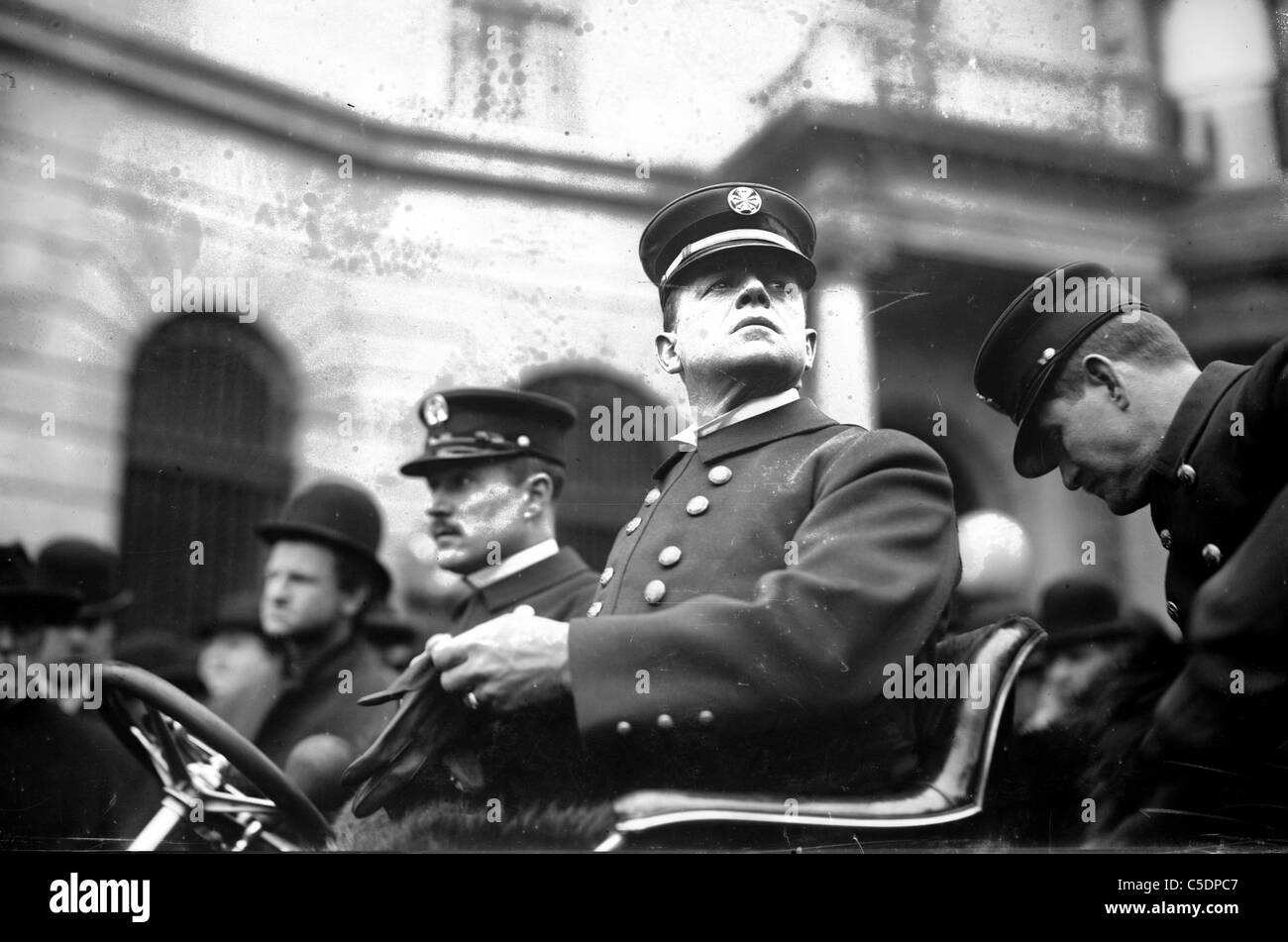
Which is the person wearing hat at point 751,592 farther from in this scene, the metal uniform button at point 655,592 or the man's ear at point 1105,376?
the man's ear at point 1105,376

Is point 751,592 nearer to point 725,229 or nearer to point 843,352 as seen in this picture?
point 843,352

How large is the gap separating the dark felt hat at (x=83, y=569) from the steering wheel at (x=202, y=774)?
22 cm

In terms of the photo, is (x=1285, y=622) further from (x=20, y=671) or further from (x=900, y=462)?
(x=20, y=671)

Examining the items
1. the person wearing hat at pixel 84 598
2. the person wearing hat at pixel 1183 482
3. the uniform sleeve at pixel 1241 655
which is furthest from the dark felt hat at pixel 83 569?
the uniform sleeve at pixel 1241 655

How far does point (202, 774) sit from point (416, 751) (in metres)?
0.64

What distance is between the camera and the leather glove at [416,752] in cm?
364

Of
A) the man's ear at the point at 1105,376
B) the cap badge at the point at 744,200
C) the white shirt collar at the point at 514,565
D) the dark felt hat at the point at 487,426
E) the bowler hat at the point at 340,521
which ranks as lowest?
the white shirt collar at the point at 514,565

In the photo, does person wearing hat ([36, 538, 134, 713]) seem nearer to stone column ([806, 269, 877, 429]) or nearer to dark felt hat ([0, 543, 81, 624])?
dark felt hat ([0, 543, 81, 624])

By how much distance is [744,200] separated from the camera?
3809 mm

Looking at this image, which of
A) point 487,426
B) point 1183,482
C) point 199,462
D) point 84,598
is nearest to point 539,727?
point 487,426

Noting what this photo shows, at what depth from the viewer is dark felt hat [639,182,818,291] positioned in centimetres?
379

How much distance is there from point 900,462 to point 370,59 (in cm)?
200

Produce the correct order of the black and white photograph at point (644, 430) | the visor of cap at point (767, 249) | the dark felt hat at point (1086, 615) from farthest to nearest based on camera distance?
the visor of cap at point (767, 249)
the dark felt hat at point (1086, 615)
the black and white photograph at point (644, 430)

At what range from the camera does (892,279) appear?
381 centimetres
